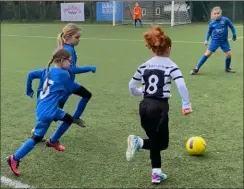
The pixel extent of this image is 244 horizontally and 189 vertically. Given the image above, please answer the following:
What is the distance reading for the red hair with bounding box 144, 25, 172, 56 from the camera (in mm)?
2539

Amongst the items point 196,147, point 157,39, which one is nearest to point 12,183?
point 196,147

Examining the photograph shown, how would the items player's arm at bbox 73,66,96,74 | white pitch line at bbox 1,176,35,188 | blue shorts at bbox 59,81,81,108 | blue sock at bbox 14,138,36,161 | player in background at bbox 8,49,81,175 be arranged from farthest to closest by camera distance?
white pitch line at bbox 1,176,35,188 → blue sock at bbox 14,138,36,161 → blue shorts at bbox 59,81,81,108 → player in background at bbox 8,49,81,175 → player's arm at bbox 73,66,96,74

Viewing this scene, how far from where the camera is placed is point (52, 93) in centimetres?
405

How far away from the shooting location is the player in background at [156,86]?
2615 millimetres

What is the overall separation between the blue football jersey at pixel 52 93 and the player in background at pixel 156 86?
863mm

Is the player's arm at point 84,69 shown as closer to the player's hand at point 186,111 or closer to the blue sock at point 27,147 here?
the player's hand at point 186,111

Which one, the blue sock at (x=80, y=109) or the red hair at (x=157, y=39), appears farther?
the blue sock at (x=80, y=109)

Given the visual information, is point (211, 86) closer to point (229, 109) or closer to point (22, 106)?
point (229, 109)

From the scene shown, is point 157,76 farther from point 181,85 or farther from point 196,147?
point 196,147

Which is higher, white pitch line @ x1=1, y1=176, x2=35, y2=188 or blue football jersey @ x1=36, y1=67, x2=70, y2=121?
blue football jersey @ x1=36, y1=67, x2=70, y2=121

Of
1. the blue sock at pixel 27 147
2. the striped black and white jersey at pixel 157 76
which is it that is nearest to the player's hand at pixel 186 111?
the striped black and white jersey at pixel 157 76

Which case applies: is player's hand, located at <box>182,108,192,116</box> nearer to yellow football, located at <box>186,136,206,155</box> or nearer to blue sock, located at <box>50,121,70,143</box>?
blue sock, located at <box>50,121,70,143</box>

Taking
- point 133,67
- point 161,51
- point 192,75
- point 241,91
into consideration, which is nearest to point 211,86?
point 241,91

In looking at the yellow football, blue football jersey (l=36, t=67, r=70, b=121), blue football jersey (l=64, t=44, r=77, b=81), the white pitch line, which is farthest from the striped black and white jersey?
the yellow football
